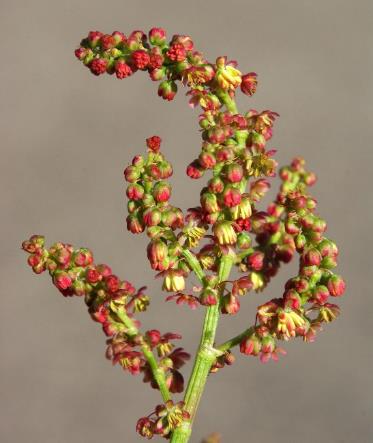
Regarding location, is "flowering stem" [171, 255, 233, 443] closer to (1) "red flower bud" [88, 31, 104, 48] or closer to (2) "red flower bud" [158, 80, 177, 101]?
(2) "red flower bud" [158, 80, 177, 101]

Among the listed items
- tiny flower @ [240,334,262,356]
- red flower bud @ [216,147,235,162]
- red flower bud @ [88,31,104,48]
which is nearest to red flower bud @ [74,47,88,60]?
red flower bud @ [88,31,104,48]

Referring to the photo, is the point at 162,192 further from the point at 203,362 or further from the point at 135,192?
the point at 203,362

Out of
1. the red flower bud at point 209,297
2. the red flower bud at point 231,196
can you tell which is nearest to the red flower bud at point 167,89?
the red flower bud at point 231,196

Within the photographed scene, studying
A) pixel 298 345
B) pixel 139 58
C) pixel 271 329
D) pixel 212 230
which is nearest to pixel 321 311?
pixel 271 329

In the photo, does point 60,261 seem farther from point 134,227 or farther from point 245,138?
point 245,138

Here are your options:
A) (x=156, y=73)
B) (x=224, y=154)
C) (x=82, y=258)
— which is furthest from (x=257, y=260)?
(x=156, y=73)

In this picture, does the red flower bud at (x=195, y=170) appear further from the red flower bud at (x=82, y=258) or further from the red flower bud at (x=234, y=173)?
the red flower bud at (x=82, y=258)
